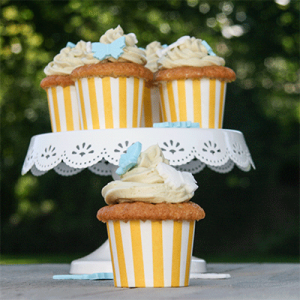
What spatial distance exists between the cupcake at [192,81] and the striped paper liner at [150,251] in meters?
1.23

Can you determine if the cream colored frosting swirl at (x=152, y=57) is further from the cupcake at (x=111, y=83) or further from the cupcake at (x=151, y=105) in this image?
the cupcake at (x=111, y=83)

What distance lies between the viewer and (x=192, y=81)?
4273 millimetres

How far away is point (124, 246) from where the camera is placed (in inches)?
128

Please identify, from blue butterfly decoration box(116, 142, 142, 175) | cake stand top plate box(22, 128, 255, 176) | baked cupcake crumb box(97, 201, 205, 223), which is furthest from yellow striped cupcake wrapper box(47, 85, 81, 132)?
baked cupcake crumb box(97, 201, 205, 223)

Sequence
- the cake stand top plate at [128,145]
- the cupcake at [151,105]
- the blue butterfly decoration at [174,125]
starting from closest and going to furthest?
the cake stand top plate at [128,145] → the blue butterfly decoration at [174,125] → the cupcake at [151,105]

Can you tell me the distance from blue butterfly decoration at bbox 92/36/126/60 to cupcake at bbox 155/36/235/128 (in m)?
0.44

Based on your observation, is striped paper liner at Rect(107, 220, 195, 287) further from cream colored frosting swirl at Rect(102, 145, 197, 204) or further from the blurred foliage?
the blurred foliage

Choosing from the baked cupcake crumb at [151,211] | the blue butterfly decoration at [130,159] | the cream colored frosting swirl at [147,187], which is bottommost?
the baked cupcake crumb at [151,211]

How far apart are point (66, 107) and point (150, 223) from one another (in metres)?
1.68

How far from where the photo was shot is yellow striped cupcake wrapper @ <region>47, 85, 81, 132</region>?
450 cm

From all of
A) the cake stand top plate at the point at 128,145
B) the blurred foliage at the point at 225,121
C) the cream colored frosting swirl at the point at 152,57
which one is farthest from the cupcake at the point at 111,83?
the blurred foliage at the point at 225,121

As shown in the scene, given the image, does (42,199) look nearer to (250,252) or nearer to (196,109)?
(250,252)

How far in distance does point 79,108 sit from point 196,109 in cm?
92

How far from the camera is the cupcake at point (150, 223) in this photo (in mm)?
3188
